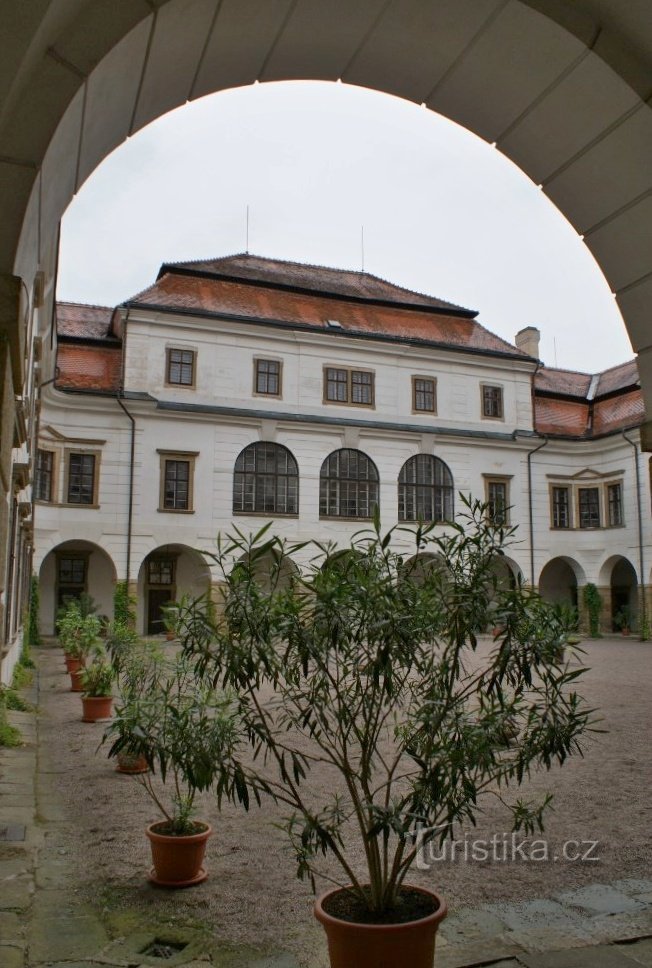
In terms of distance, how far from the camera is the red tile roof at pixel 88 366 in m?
25.2

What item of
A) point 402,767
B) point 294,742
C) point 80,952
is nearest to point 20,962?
point 80,952

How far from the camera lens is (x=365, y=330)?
94.9 ft

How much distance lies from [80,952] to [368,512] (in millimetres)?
23250

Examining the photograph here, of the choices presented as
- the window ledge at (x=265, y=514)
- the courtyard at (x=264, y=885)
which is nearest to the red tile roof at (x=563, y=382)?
the window ledge at (x=265, y=514)

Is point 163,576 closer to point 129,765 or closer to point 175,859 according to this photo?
point 129,765

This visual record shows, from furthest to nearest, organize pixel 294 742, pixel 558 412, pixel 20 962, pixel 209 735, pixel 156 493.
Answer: pixel 558 412
pixel 156 493
pixel 294 742
pixel 20 962
pixel 209 735

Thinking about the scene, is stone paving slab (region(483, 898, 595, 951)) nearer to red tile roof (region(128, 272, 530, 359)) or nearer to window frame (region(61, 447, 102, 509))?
window frame (region(61, 447, 102, 509))

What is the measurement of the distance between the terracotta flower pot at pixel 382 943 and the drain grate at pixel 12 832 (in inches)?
144

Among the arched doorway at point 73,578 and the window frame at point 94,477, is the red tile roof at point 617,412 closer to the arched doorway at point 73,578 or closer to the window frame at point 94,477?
the window frame at point 94,477

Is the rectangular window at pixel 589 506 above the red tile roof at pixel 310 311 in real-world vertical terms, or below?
below

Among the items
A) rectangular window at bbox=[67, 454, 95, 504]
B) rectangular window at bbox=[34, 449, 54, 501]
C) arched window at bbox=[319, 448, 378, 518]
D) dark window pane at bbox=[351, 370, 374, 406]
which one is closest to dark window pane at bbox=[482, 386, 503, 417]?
dark window pane at bbox=[351, 370, 374, 406]

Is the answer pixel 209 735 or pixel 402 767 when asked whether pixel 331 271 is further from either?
pixel 209 735

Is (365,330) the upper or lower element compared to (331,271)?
lower

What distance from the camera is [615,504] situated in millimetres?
29891
